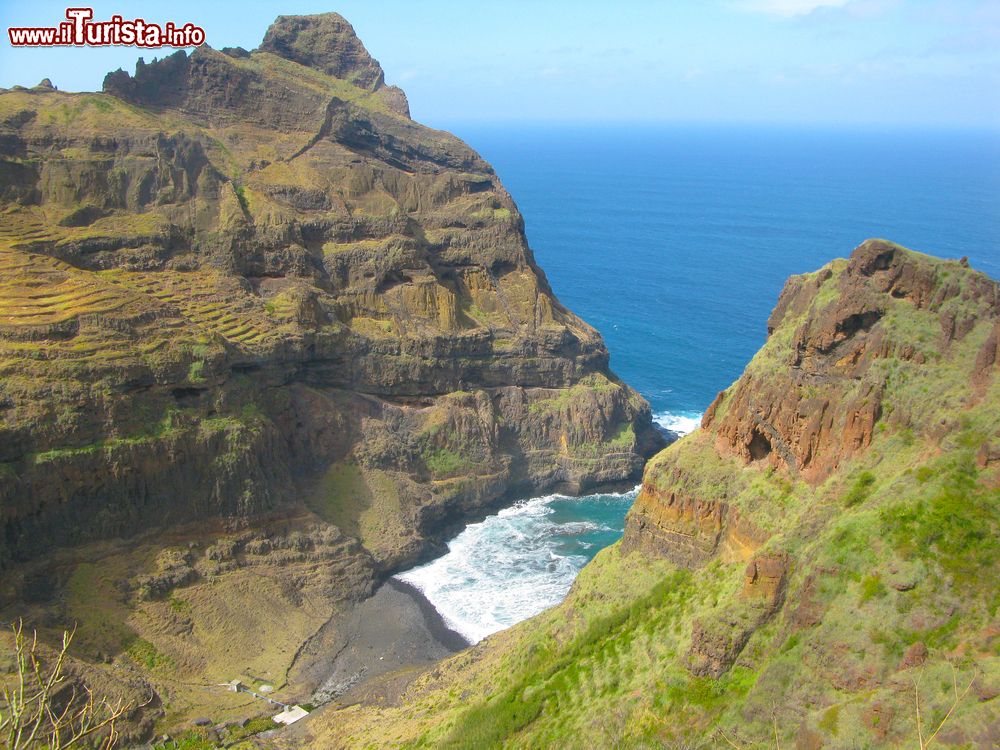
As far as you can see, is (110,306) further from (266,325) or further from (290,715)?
(290,715)

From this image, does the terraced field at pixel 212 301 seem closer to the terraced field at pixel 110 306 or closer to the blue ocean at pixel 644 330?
the terraced field at pixel 110 306

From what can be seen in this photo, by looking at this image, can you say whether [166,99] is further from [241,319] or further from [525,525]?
[525,525]

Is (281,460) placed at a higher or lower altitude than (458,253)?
lower

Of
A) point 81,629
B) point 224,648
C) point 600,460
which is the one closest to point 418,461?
point 600,460

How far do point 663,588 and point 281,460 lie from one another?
3659cm

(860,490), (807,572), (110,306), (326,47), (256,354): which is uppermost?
(326,47)

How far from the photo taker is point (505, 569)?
7638 cm

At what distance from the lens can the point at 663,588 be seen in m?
46.8

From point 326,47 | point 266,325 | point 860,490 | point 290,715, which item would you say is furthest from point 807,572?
point 326,47

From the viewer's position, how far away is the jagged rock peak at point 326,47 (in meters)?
113

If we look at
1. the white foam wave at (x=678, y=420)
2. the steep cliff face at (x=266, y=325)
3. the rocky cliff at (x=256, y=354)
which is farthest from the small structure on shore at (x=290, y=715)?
the white foam wave at (x=678, y=420)

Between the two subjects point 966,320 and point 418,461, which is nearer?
point 966,320

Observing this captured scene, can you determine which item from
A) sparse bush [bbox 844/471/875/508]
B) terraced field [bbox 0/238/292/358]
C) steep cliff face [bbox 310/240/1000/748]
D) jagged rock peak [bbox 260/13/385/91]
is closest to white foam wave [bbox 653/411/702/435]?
terraced field [bbox 0/238/292/358]

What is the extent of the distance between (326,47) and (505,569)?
6716cm
